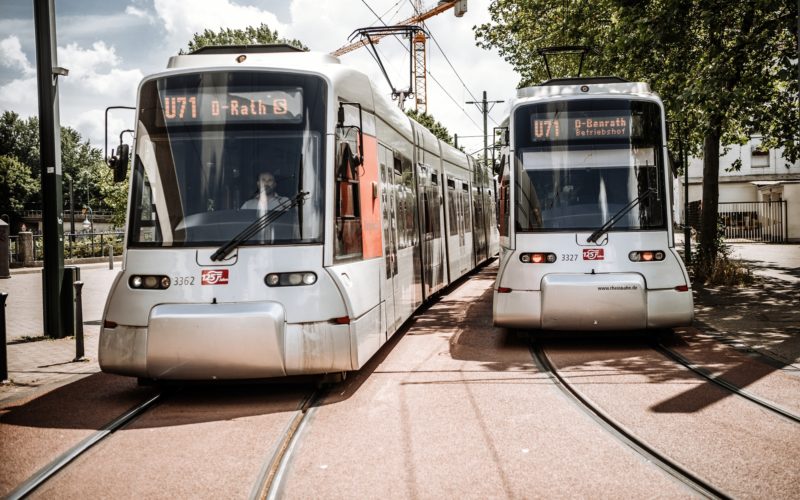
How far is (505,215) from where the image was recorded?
1016 centimetres

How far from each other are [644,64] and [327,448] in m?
12.2

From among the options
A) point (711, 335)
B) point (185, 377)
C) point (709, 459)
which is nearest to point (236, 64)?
point (185, 377)

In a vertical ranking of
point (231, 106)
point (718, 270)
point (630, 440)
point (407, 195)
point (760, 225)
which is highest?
point (231, 106)

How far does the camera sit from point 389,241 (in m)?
9.17

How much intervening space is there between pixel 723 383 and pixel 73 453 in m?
5.46

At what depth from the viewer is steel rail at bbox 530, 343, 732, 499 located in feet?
14.5

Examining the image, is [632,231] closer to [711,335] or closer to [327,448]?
[711,335]

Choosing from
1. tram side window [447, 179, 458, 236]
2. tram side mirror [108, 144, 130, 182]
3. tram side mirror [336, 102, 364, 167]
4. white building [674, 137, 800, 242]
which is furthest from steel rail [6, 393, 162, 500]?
white building [674, 137, 800, 242]

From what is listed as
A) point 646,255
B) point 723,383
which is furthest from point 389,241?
point 723,383

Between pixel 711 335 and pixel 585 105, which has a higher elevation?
pixel 585 105

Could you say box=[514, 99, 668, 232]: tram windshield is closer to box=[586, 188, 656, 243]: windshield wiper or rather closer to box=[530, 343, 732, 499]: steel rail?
box=[586, 188, 656, 243]: windshield wiper

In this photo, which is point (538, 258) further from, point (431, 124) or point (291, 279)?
point (431, 124)

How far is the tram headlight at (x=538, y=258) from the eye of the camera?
30.1ft

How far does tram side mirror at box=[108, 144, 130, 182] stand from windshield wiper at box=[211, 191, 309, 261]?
138 cm
